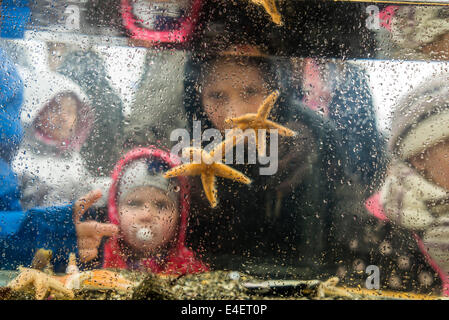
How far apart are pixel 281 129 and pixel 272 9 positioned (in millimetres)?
526

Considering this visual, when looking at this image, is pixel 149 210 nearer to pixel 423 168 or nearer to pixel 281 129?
pixel 281 129

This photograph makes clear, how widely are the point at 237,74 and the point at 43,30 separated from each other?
2.81ft

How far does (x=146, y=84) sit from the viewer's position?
4.13ft

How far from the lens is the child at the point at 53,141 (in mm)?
1195

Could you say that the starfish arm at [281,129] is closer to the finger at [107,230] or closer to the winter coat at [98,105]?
the winter coat at [98,105]

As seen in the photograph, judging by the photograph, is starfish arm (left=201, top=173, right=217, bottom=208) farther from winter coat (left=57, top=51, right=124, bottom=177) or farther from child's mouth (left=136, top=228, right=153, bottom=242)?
winter coat (left=57, top=51, right=124, bottom=177)

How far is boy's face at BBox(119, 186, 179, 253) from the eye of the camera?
123cm

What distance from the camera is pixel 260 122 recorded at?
4.07 feet

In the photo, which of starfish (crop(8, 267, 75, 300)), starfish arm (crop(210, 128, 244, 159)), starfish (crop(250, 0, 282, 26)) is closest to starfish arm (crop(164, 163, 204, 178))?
starfish arm (crop(210, 128, 244, 159))

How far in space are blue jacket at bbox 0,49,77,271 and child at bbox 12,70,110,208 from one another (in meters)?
0.04

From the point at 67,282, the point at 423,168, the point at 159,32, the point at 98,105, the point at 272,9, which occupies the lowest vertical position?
the point at 67,282

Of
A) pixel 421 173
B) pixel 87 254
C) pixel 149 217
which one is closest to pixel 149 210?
pixel 149 217

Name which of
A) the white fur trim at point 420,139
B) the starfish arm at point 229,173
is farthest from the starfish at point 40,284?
the white fur trim at point 420,139
